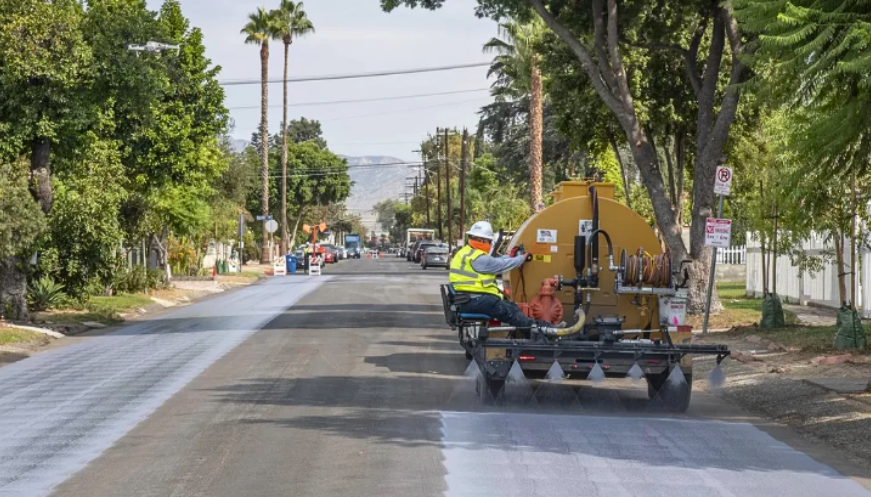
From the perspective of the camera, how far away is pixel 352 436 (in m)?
11.4

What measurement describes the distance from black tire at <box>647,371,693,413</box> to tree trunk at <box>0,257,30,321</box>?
16219mm

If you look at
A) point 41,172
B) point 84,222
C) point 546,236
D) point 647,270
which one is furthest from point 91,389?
point 84,222

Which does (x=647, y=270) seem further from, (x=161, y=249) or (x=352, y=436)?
(x=161, y=249)

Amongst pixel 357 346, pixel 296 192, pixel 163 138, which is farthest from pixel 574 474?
pixel 296 192

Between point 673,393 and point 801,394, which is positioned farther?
point 801,394

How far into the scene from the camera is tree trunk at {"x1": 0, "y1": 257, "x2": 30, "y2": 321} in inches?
1018

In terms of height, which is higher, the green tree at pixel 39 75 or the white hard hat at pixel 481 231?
the green tree at pixel 39 75

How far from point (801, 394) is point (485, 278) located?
401 cm

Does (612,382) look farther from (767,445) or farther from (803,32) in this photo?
(803,32)

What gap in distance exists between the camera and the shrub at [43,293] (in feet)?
94.8

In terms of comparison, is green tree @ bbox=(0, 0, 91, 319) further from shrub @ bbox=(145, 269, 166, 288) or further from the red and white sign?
shrub @ bbox=(145, 269, 166, 288)

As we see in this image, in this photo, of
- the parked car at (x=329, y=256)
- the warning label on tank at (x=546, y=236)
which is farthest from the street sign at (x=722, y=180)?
the parked car at (x=329, y=256)

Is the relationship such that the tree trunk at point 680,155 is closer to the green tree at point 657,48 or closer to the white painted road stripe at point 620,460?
the green tree at point 657,48

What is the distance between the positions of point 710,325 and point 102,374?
13214mm
